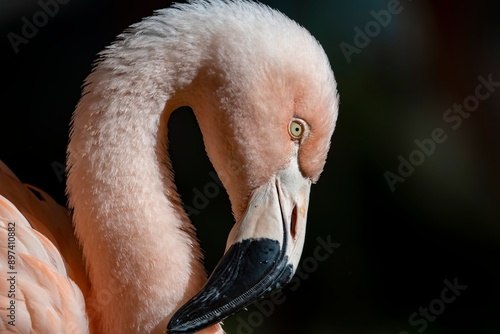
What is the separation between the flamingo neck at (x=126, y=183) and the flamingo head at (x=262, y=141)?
3.7 inches

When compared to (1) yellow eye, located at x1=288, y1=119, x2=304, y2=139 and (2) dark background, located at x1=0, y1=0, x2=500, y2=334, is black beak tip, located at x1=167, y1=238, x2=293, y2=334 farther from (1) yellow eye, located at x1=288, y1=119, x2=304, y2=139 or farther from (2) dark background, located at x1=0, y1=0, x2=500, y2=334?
(2) dark background, located at x1=0, y1=0, x2=500, y2=334

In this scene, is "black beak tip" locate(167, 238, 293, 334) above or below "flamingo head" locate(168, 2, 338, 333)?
below

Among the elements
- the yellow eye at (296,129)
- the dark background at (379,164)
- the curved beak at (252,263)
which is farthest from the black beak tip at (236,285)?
the dark background at (379,164)

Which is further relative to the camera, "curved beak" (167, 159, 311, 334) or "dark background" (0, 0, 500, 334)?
"dark background" (0, 0, 500, 334)

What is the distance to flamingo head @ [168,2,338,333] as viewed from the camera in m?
1.73

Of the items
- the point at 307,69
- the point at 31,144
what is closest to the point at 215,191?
the point at 31,144

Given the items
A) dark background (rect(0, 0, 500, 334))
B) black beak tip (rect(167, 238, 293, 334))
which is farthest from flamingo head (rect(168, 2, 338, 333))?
dark background (rect(0, 0, 500, 334))

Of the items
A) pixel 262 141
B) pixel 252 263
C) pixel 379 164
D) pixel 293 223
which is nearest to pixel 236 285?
pixel 252 263

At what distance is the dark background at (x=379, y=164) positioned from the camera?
283 cm

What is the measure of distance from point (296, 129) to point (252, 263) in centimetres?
37

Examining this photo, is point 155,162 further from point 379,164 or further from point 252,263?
point 379,164

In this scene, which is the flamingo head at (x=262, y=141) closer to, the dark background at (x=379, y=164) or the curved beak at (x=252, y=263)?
the curved beak at (x=252, y=263)

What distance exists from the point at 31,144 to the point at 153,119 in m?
1.18

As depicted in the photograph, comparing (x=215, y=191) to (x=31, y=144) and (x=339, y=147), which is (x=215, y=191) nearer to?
(x=339, y=147)
